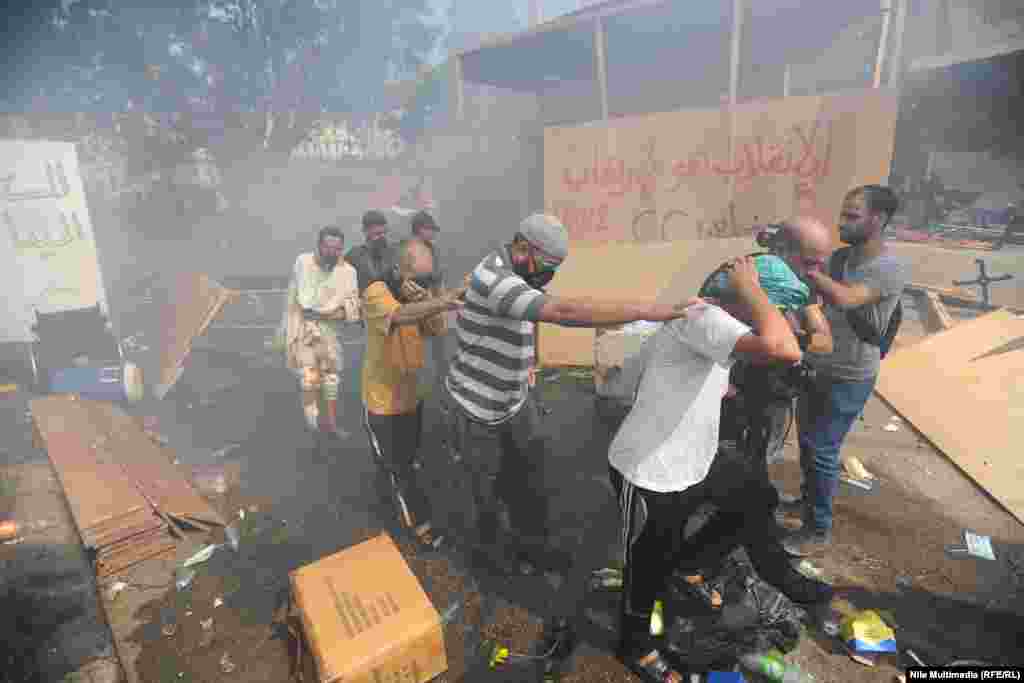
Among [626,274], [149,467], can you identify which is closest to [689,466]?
[149,467]

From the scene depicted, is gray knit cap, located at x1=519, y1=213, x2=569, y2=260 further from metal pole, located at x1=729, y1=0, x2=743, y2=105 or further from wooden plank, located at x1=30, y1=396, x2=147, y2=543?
metal pole, located at x1=729, y1=0, x2=743, y2=105

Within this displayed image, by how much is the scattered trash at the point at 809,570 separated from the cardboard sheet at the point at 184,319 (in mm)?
6115

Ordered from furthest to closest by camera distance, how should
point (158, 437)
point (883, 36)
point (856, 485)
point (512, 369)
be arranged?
point (883, 36)
point (158, 437)
point (856, 485)
point (512, 369)

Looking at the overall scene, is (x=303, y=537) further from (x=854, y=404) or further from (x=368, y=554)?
(x=854, y=404)

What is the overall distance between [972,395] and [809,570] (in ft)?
7.64

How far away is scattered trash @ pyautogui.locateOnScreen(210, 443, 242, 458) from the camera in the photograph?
4.75m

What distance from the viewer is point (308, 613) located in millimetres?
2301

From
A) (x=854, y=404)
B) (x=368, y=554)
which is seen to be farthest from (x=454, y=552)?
(x=854, y=404)

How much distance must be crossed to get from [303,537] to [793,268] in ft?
11.2

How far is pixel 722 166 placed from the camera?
18.3 feet

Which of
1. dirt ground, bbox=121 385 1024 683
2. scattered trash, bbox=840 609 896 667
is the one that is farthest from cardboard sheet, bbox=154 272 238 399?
scattered trash, bbox=840 609 896 667

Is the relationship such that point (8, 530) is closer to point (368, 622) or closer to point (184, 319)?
point (368, 622)

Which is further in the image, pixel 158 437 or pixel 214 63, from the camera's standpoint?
pixel 214 63

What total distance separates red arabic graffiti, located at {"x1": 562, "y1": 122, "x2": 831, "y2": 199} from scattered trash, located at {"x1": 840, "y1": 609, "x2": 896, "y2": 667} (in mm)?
4216
